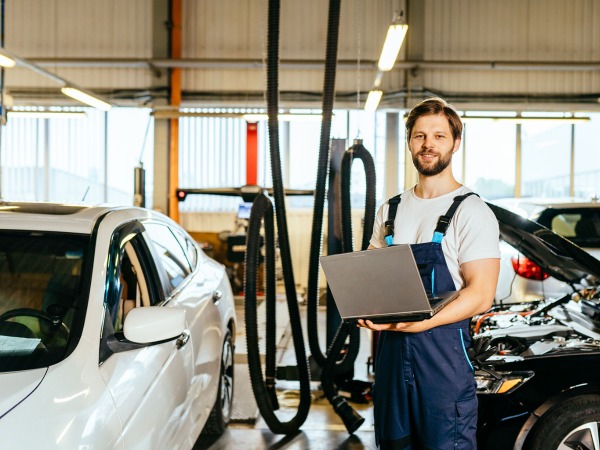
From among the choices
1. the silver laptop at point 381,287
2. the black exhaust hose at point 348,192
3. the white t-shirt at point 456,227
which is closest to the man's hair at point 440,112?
the white t-shirt at point 456,227

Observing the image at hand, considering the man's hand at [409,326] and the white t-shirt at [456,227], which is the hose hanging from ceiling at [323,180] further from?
the man's hand at [409,326]

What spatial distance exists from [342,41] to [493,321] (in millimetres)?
8706

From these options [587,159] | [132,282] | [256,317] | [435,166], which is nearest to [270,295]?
[256,317]

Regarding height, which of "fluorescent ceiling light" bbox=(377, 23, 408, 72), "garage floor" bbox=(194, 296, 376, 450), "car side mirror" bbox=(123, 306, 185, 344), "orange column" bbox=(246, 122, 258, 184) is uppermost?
"fluorescent ceiling light" bbox=(377, 23, 408, 72)

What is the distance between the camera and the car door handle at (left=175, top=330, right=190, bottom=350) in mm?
2400

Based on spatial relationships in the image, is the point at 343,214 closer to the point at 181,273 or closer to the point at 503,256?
the point at 181,273

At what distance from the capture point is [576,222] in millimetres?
5480

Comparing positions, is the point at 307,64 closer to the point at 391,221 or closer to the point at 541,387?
the point at 541,387

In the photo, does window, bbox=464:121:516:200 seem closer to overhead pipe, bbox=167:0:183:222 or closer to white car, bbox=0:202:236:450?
overhead pipe, bbox=167:0:183:222

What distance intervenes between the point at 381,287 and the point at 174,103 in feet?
33.5

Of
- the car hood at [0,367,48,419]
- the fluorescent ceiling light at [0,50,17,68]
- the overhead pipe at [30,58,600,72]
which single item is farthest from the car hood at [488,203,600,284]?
the overhead pipe at [30,58,600,72]

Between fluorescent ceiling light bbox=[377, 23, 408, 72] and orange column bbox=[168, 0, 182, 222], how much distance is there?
19.8 feet

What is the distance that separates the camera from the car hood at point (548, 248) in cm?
289

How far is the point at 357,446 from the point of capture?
347cm
